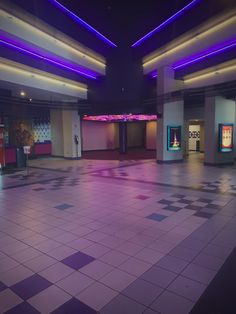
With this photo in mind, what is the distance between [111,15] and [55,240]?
8.00 metres

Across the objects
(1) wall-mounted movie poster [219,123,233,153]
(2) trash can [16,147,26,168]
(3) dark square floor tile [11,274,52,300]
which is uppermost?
(1) wall-mounted movie poster [219,123,233,153]

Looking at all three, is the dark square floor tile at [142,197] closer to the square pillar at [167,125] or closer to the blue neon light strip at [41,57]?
the square pillar at [167,125]

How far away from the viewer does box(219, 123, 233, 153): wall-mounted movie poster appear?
410 inches

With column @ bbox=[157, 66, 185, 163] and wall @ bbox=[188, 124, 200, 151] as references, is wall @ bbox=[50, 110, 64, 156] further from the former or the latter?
wall @ bbox=[188, 124, 200, 151]

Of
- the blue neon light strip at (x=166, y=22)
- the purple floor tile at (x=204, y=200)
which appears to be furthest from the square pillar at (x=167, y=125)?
the purple floor tile at (x=204, y=200)

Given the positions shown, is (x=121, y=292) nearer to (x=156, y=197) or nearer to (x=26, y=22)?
(x=156, y=197)

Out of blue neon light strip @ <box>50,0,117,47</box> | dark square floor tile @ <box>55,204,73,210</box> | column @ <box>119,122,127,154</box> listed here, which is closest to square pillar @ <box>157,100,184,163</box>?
blue neon light strip @ <box>50,0,117,47</box>

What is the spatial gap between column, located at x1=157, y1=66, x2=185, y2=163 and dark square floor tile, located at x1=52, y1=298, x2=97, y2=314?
9635 mm

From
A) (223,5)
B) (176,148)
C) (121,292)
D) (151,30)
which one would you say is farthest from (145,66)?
(121,292)

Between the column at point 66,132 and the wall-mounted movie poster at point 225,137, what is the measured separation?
25.6 ft

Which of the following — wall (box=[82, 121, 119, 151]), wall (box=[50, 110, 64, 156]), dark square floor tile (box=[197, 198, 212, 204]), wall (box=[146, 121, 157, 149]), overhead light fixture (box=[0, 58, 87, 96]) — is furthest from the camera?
wall (box=[146, 121, 157, 149])

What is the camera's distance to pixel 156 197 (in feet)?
18.8

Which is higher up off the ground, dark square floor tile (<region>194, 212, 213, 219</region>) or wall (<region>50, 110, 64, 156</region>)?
wall (<region>50, 110, 64, 156</region>)

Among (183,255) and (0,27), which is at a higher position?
(0,27)
